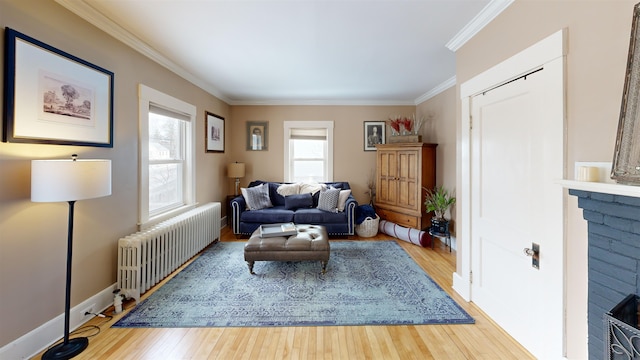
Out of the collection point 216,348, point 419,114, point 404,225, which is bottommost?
point 216,348

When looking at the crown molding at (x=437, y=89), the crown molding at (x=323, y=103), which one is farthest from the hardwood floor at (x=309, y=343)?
the crown molding at (x=323, y=103)

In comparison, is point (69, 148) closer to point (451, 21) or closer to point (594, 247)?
point (451, 21)

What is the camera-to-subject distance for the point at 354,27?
2426 mm

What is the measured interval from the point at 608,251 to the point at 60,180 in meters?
3.03

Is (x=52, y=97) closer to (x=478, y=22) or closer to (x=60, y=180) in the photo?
(x=60, y=180)

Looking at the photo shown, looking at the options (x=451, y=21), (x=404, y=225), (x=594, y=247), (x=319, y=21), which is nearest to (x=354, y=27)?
(x=319, y=21)

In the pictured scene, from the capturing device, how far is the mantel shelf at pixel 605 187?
108cm

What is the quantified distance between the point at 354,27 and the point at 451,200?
9.30ft

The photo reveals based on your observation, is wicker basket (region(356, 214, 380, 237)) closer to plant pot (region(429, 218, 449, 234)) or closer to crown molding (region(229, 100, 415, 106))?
plant pot (region(429, 218, 449, 234))

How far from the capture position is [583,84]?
1.42 m

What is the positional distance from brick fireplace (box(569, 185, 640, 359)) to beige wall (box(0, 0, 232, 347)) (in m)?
3.29

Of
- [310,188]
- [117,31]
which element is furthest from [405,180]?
[117,31]

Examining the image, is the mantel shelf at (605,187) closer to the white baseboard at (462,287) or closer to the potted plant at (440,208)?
the white baseboard at (462,287)

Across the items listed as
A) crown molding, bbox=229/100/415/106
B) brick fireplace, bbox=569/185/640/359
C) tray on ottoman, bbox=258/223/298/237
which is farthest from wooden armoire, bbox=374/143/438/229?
brick fireplace, bbox=569/185/640/359
